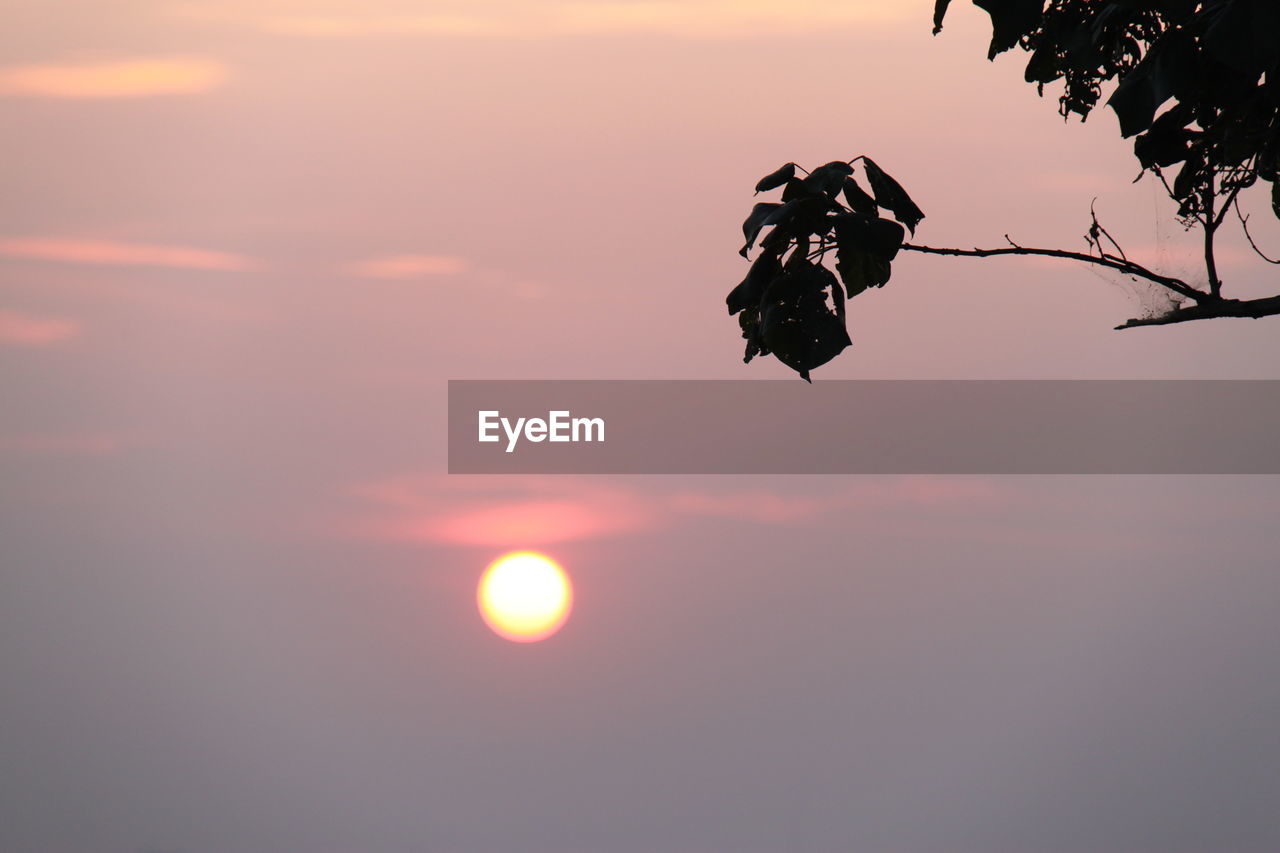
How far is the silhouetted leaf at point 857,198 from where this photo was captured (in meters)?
3.54

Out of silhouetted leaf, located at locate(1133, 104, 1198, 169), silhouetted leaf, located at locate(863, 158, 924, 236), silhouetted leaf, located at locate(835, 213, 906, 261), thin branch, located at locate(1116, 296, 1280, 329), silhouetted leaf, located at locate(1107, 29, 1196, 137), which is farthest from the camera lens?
silhouetted leaf, located at locate(1133, 104, 1198, 169)

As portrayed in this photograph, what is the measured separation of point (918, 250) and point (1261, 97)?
3.66 ft

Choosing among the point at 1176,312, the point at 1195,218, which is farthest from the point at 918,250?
the point at 1195,218

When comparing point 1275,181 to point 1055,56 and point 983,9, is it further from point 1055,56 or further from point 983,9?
point 983,9

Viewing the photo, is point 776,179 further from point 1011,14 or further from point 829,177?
point 1011,14

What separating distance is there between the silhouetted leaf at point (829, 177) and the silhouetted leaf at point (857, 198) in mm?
30

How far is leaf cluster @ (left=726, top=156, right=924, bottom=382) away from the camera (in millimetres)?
3389

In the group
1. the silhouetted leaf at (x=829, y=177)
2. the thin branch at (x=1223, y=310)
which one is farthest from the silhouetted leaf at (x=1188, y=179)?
the silhouetted leaf at (x=829, y=177)

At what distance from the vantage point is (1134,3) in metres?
2.83

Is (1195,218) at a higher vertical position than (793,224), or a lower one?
higher

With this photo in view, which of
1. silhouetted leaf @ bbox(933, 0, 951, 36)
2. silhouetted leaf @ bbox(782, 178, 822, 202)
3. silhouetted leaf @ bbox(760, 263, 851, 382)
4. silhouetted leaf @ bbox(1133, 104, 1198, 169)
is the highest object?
silhouetted leaf @ bbox(933, 0, 951, 36)

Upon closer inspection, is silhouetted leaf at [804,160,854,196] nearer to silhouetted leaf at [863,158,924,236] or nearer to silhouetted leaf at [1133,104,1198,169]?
silhouetted leaf at [863,158,924,236]

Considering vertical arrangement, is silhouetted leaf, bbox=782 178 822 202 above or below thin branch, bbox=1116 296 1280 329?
above

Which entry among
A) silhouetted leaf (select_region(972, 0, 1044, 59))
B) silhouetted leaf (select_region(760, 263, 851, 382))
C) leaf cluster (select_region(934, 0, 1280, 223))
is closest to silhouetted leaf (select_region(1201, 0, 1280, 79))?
leaf cluster (select_region(934, 0, 1280, 223))
